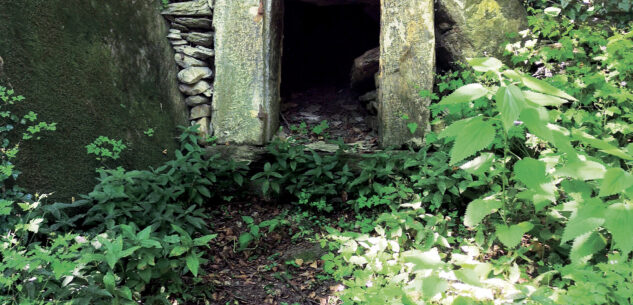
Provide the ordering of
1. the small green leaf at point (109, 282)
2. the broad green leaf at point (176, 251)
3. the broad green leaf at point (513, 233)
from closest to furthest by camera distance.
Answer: the small green leaf at point (109, 282) < the broad green leaf at point (513, 233) < the broad green leaf at point (176, 251)

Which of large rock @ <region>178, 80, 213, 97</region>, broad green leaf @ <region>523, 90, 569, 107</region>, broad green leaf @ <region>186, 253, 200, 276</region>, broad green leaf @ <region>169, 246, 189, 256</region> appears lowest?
broad green leaf @ <region>186, 253, 200, 276</region>

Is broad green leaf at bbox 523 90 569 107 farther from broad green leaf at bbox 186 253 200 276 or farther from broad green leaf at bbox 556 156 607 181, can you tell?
broad green leaf at bbox 186 253 200 276

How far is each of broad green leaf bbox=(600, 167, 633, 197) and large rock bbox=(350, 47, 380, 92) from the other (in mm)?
3158

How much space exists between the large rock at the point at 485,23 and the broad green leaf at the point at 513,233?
2.19 meters

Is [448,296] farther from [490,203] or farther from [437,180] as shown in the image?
[437,180]

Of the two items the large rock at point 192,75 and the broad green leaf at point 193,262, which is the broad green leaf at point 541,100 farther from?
the large rock at point 192,75

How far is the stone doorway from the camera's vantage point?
4164 millimetres

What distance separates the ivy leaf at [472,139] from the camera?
207 cm

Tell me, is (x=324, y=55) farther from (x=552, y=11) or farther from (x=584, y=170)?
(x=584, y=170)

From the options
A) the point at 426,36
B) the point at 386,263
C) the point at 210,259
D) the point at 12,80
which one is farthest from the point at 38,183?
the point at 426,36

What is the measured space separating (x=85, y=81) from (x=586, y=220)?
3532mm

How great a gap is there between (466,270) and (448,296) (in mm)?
374

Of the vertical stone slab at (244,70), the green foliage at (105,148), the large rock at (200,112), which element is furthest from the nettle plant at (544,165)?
the large rock at (200,112)

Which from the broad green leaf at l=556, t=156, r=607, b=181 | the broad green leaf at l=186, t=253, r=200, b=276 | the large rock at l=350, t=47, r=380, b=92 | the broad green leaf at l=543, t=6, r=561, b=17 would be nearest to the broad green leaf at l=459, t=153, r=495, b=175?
the broad green leaf at l=556, t=156, r=607, b=181
